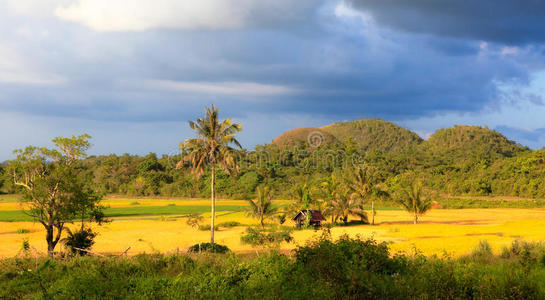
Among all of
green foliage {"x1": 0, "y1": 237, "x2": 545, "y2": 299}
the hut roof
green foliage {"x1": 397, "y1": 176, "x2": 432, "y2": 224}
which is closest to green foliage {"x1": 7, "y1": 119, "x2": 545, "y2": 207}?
green foliage {"x1": 397, "y1": 176, "x2": 432, "y2": 224}

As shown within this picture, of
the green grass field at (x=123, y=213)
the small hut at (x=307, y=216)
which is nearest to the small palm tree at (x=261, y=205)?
the small hut at (x=307, y=216)

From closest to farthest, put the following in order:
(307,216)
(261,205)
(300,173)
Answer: (307,216) < (261,205) < (300,173)

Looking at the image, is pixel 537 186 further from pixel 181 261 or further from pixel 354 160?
pixel 181 261

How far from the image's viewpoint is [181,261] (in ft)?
41.0

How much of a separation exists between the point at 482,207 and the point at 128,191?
83335 millimetres

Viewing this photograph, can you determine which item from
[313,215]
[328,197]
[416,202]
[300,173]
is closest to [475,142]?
[300,173]

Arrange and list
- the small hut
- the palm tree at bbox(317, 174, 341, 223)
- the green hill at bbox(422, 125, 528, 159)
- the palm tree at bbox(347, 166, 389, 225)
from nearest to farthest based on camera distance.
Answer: the small hut < the palm tree at bbox(317, 174, 341, 223) < the palm tree at bbox(347, 166, 389, 225) < the green hill at bbox(422, 125, 528, 159)

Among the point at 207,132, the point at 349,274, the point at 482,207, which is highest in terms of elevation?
the point at 207,132

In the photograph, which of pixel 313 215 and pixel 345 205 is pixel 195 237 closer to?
pixel 313 215

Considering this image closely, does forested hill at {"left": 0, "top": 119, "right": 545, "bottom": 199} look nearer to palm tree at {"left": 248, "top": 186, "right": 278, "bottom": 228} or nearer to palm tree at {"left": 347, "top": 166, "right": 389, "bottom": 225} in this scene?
palm tree at {"left": 347, "top": 166, "right": 389, "bottom": 225}

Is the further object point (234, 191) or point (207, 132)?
point (234, 191)

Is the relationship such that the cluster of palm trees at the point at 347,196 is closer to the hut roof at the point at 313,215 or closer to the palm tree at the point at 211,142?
the hut roof at the point at 313,215

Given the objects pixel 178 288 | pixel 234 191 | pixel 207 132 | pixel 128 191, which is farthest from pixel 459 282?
pixel 128 191

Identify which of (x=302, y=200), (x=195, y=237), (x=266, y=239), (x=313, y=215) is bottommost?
(x=195, y=237)
